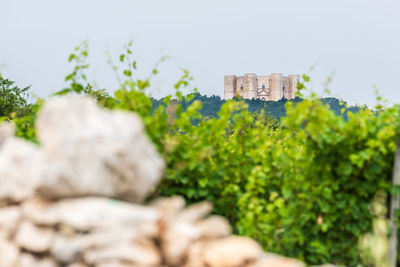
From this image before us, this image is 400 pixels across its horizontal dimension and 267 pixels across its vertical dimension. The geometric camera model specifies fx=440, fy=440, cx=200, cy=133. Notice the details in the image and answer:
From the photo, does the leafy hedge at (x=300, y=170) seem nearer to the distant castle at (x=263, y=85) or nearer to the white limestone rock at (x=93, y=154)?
the white limestone rock at (x=93, y=154)

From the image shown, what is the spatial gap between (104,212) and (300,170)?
8.75 feet

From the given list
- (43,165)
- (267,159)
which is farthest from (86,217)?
(267,159)

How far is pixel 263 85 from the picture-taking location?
4063 inches

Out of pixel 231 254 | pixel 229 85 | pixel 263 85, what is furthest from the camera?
pixel 263 85

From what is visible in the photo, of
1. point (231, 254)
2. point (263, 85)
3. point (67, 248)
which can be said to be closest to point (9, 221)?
point (67, 248)

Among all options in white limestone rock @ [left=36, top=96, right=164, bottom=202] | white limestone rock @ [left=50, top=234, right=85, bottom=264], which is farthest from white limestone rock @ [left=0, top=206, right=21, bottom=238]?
white limestone rock @ [left=50, top=234, right=85, bottom=264]

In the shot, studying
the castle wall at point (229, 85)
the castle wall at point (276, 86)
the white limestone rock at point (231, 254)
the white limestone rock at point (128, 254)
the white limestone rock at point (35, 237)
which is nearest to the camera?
the white limestone rock at point (128, 254)

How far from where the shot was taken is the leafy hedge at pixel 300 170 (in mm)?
4555

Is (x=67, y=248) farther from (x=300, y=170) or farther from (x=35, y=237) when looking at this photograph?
(x=300, y=170)

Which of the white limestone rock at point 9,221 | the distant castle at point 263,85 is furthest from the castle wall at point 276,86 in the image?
the white limestone rock at point 9,221

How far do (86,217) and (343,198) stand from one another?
286 cm

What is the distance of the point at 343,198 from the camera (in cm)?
479

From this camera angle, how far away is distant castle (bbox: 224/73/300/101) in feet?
328

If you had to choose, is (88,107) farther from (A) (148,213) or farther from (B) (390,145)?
(B) (390,145)
